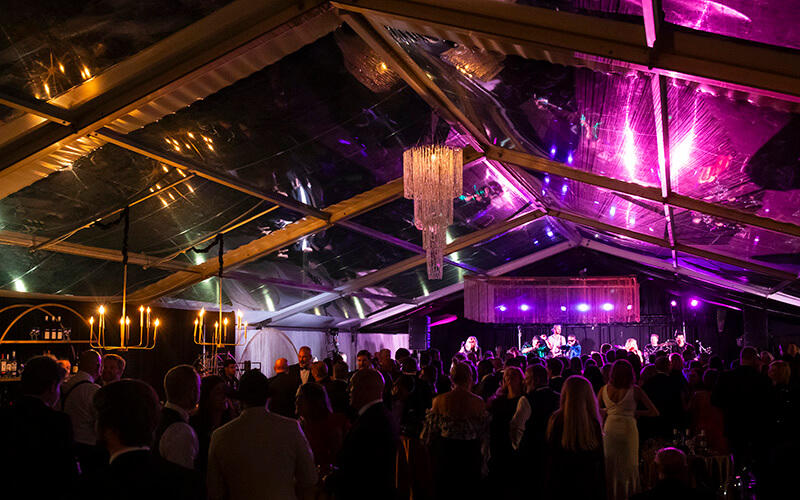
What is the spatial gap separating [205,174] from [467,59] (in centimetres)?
326

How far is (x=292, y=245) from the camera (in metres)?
10.6

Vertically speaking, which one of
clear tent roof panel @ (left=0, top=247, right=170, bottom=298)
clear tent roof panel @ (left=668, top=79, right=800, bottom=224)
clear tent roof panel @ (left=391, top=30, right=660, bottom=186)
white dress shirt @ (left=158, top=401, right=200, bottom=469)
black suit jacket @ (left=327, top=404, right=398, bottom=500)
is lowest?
black suit jacket @ (left=327, top=404, right=398, bottom=500)

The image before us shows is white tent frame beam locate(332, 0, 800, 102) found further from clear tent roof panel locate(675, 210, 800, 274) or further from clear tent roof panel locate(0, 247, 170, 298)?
clear tent roof panel locate(0, 247, 170, 298)

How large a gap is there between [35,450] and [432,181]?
17.5ft

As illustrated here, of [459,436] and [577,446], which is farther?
[459,436]

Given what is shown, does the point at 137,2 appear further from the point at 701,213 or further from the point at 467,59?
the point at 701,213

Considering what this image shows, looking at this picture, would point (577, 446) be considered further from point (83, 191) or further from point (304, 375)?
point (83, 191)

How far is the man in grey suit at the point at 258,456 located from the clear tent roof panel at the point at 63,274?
5899 mm

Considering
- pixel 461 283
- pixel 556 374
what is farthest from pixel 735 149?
pixel 461 283

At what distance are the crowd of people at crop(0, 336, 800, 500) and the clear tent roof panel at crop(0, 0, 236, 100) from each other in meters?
2.10

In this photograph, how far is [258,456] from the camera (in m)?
3.21

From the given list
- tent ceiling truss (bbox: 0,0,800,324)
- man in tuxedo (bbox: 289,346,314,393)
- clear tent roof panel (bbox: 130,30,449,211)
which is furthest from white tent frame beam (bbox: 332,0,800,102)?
man in tuxedo (bbox: 289,346,314,393)

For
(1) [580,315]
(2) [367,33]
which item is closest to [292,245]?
(2) [367,33]

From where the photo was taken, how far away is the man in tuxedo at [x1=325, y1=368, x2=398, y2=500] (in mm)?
3938
